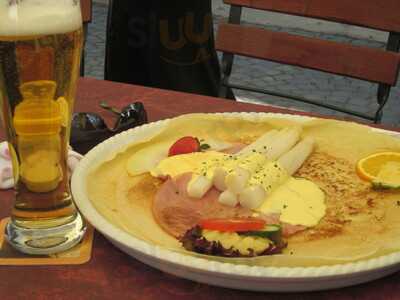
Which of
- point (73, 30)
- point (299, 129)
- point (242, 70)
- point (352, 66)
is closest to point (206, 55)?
point (352, 66)

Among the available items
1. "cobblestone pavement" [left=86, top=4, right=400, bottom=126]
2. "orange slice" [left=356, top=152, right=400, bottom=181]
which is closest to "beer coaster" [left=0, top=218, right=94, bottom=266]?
"orange slice" [left=356, top=152, right=400, bottom=181]

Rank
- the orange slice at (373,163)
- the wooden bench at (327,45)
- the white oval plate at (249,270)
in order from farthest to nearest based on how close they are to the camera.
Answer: the wooden bench at (327,45)
the orange slice at (373,163)
the white oval plate at (249,270)

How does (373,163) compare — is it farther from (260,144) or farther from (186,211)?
(186,211)

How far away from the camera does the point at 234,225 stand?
0.78m

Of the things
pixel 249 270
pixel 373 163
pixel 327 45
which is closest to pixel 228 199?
pixel 249 270

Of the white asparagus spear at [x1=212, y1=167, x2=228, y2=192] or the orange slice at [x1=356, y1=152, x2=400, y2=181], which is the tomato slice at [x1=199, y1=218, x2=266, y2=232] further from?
the orange slice at [x1=356, y1=152, x2=400, y2=181]

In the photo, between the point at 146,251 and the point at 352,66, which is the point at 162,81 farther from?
the point at 146,251

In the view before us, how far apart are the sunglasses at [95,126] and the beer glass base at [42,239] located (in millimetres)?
256

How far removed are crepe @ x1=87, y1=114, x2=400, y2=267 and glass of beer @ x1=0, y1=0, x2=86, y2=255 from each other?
62 mm

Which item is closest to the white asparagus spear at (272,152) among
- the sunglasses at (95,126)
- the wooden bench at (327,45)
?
the sunglasses at (95,126)

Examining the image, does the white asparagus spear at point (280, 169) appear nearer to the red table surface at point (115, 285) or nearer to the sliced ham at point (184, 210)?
the sliced ham at point (184, 210)

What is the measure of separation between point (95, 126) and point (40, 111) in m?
0.32

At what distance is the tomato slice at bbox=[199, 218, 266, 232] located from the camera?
78 centimetres

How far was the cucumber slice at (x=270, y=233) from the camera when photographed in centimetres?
78
